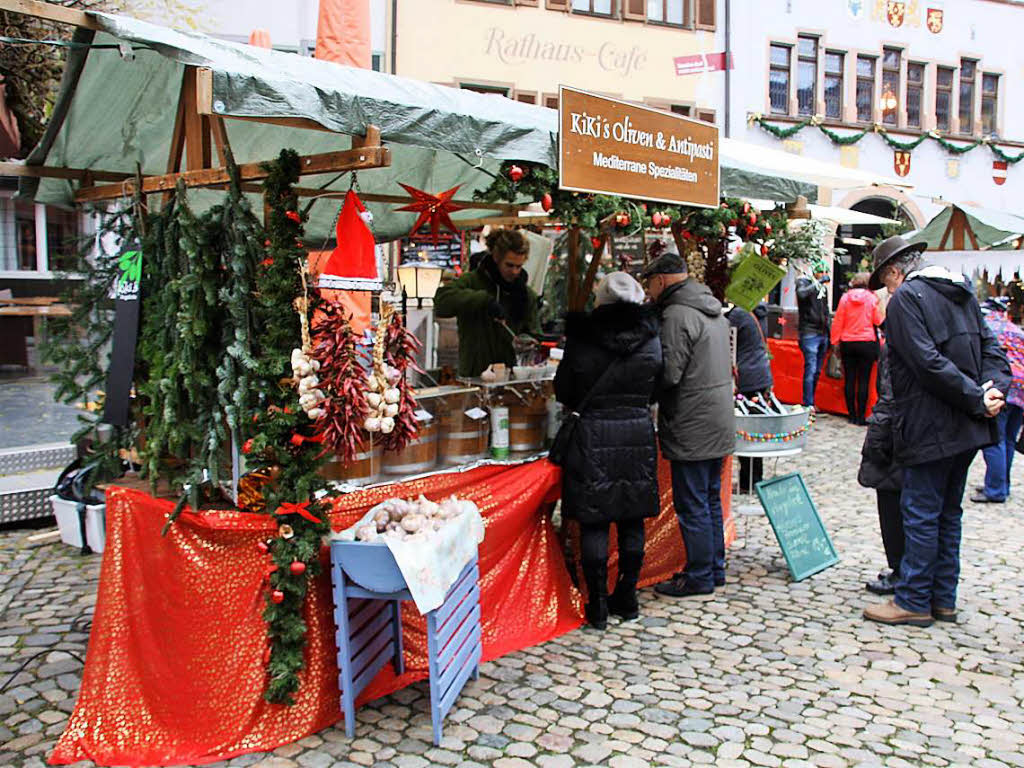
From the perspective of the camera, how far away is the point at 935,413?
4699 millimetres

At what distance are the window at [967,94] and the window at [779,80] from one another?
503 cm

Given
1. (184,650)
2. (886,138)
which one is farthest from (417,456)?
(886,138)

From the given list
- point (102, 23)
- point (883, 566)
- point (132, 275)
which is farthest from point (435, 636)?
point (883, 566)

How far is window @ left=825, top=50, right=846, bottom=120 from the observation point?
2130 cm

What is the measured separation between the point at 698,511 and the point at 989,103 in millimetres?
21846

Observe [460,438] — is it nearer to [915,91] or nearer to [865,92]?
[865,92]

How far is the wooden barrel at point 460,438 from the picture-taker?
4.76 meters

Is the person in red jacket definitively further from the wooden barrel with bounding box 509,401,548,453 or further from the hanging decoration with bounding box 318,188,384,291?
the hanging decoration with bounding box 318,188,384,291

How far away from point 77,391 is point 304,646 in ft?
5.93

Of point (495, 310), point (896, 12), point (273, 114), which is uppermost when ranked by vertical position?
point (896, 12)

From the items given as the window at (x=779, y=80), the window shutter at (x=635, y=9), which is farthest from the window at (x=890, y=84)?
the window shutter at (x=635, y=9)

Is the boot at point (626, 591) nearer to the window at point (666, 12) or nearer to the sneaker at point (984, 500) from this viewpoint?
the sneaker at point (984, 500)

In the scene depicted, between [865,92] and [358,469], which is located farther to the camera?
[865,92]

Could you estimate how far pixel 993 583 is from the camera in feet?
18.6
